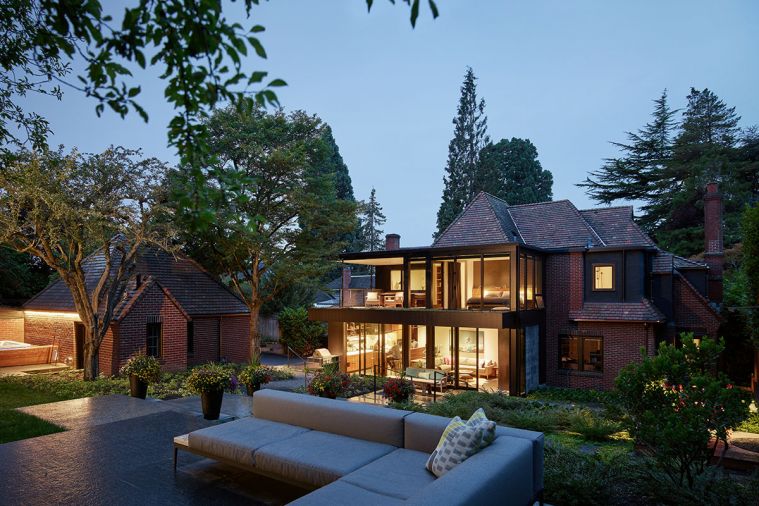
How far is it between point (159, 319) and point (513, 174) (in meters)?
32.7

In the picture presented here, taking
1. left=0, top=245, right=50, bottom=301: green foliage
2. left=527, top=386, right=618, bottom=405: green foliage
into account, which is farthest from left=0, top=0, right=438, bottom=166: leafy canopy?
left=0, top=245, right=50, bottom=301: green foliage

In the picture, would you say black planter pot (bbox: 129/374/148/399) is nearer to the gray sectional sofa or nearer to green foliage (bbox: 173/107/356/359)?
the gray sectional sofa

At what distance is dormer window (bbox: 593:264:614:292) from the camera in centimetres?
1680

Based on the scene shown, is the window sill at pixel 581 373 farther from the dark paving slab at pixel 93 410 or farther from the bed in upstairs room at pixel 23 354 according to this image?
the bed in upstairs room at pixel 23 354

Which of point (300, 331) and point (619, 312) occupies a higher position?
point (619, 312)

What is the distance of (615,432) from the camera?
9.51 meters

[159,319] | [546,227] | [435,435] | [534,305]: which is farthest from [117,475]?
[546,227]

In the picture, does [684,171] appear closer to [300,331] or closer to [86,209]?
[300,331]

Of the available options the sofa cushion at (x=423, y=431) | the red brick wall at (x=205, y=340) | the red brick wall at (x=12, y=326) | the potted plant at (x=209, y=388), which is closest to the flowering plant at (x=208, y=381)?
the potted plant at (x=209, y=388)

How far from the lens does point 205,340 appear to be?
20344mm

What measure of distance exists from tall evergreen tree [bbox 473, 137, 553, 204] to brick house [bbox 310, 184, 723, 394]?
19971mm

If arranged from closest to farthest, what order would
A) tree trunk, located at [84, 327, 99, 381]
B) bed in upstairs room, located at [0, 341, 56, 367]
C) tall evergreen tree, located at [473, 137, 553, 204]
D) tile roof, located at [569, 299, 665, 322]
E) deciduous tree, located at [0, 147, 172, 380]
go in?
deciduous tree, located at [0, 147, 172, 380], tree trunk, located at [84, 327, 99, 381], tile roof, located at [569, 299, 665, 322], bed in upstairs room, located at [0, 341, 56, 367], tall evergreen tree, located at [473, 137, 553, 204]

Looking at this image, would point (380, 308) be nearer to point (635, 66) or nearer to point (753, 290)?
point (753, 290)

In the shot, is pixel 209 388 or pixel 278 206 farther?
pixel 278 206
